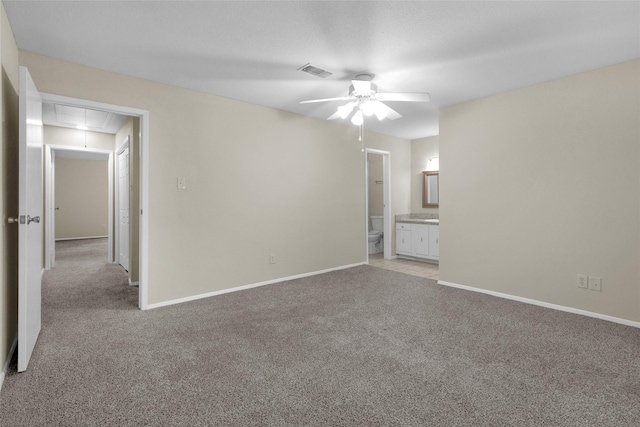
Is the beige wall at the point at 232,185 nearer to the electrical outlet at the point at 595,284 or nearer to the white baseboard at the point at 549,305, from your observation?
the white baseboard at the point at 549,305

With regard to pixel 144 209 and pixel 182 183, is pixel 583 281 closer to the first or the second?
pixel 182 183

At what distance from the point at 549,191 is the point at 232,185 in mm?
3356

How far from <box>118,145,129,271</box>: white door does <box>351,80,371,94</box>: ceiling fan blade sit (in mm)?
3646

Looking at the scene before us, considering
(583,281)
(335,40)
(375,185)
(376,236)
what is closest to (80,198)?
(375,185)

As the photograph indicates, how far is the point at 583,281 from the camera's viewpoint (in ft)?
10.1

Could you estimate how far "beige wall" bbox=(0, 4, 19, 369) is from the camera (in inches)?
77.7

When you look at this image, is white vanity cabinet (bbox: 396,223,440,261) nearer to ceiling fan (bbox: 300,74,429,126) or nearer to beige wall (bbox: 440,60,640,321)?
beige wall (bbox: 440,60,640,321)

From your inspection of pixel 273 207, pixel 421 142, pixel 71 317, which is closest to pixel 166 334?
pixel 71 317

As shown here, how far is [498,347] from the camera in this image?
236 centimetres

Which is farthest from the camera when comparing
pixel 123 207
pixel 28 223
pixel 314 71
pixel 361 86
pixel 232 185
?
pixel 123 207

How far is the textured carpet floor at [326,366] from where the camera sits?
5.38 feet

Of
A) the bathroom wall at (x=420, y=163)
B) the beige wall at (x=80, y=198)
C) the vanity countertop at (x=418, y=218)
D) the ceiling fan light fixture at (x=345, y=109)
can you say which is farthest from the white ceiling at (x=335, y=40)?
the beige wall at (x=80, y=198)

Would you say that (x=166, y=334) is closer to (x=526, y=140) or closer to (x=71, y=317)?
(x=71, y=317)

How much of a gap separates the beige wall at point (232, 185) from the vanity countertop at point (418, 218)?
3.40 ft
